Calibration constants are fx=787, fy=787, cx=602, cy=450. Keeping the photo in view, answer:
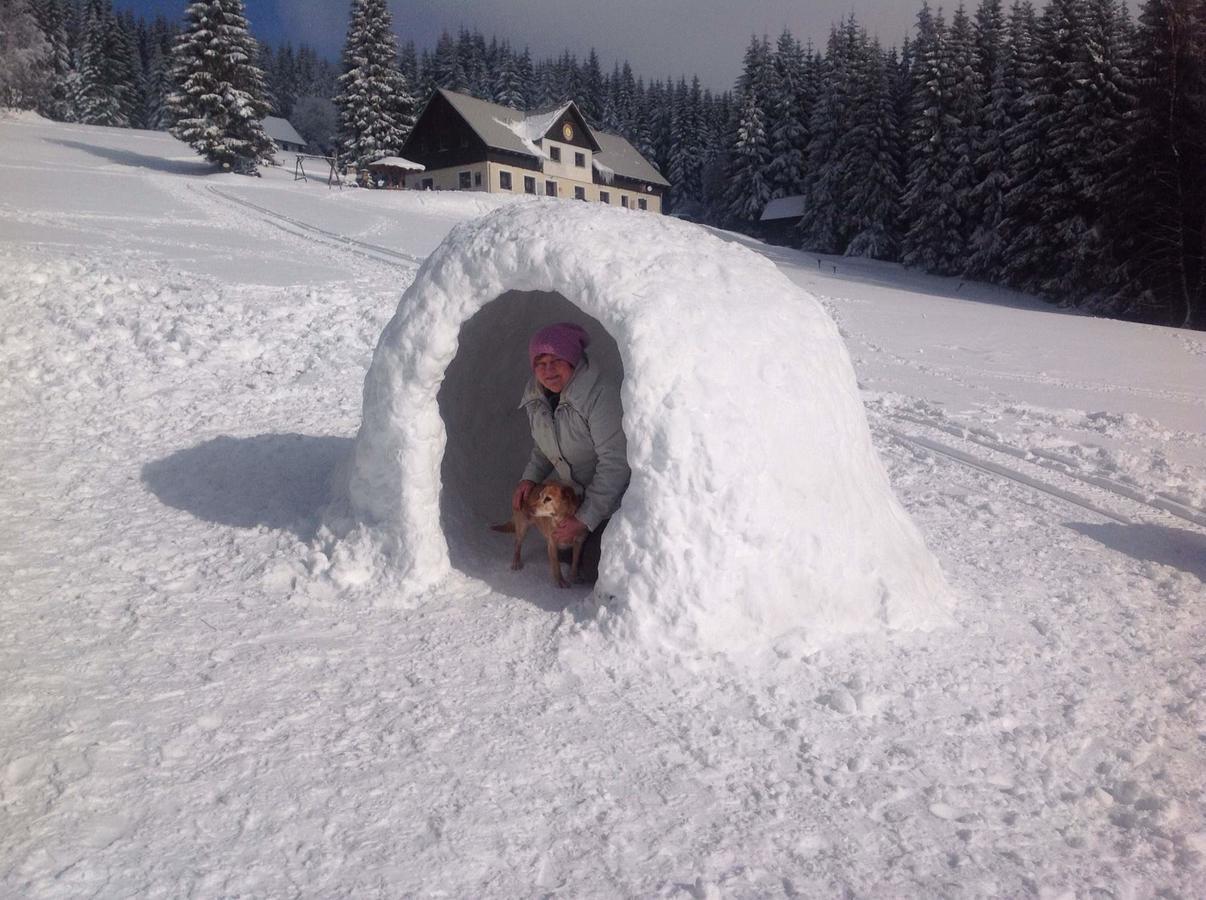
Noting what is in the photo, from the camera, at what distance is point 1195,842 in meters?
2.44

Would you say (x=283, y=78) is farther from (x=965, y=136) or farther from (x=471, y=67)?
(x=965, y=136)

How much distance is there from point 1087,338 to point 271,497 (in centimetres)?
1447

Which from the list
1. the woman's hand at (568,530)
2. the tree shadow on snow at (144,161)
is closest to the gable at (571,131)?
the tree shadow on snow at (144,161)


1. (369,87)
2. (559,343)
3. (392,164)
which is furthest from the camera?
(369,87)

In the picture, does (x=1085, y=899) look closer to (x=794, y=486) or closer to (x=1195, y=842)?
(x=1195, y=842)

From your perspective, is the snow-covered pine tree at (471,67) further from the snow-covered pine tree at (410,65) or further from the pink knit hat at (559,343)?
the pink knit hat at (559,343)

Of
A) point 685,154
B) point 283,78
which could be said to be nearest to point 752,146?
point 685,154

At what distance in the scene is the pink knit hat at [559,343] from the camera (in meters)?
4.13

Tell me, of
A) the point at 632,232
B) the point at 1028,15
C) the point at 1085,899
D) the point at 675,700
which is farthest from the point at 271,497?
the point at 1028,15

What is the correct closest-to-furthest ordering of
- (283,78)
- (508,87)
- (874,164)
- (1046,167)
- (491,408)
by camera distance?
(491,408), (1046,167), (874,164), (508,87), (283,78)

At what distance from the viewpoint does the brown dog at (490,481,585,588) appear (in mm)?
4145

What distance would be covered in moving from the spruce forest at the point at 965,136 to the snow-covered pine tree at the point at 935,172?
2.7 inches

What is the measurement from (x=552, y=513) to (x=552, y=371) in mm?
753

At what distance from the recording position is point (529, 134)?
37719 millimetres
